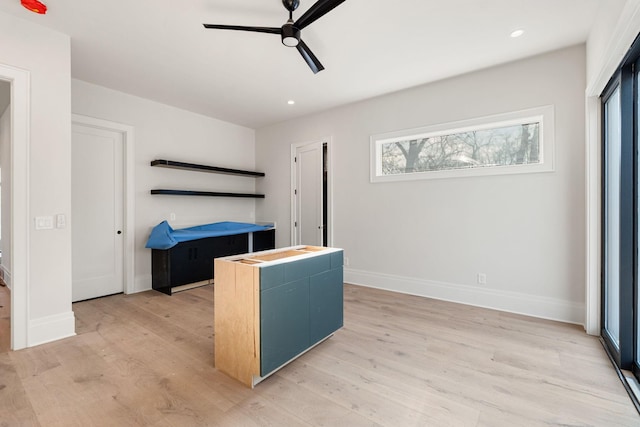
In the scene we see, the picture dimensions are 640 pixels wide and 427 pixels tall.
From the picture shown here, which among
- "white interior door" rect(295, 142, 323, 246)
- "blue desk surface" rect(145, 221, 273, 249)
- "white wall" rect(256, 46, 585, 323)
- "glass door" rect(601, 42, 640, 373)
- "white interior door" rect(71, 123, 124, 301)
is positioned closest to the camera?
"glass door" rect(601, 42, 640, 373)

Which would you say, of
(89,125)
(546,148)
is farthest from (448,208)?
(89,125)

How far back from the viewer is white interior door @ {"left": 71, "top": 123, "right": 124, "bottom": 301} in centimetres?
368

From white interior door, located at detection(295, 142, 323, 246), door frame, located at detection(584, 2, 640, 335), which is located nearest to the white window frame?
door frame, located at detection(584, 2, 640, 335)

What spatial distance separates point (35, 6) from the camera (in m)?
2.21

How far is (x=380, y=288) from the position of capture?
4.23 m

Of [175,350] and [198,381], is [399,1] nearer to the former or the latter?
[198,381]

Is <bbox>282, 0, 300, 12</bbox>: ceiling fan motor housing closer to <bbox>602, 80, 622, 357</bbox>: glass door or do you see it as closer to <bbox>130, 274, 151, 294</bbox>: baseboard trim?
<bbox>602, 80, 622, 357</bbox>: glass door

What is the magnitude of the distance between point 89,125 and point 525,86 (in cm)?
532

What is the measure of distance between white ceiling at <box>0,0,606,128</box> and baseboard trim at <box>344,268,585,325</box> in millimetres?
2627

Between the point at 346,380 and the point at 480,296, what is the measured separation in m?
2.28

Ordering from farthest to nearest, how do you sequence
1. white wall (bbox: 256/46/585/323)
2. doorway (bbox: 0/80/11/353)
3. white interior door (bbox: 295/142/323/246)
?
white interior door (bbox: 295/142/323/246)
white wall (bbox: 256/46/585/323)
doorway (bbox: 0/80/11/353)

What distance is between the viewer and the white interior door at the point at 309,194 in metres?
4.91

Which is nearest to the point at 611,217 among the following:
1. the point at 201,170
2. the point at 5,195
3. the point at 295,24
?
the point at 295,24

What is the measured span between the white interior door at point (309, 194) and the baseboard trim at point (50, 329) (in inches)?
128
